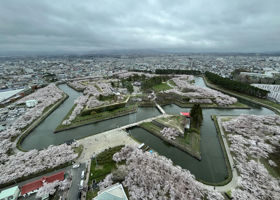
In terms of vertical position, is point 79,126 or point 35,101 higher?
point 35,101

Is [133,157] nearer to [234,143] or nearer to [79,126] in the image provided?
[79,126]

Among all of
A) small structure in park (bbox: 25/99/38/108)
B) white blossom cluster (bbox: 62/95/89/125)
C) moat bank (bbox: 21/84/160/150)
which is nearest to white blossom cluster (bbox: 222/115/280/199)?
moat bank (bbox: 21/84/160/150)

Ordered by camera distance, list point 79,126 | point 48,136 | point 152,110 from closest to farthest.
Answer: point 48,136, point 79,126, point 152,110

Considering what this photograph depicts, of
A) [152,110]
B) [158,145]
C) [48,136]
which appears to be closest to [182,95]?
[152,110]

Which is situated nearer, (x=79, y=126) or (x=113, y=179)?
(x=113, y=179)

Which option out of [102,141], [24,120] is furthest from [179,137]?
[24,120]

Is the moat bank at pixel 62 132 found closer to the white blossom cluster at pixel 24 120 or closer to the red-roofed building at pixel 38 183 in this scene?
the white blossom cluster at pixel 24 120

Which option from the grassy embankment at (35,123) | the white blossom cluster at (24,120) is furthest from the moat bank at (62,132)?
the white blossom cluster at (24,120)

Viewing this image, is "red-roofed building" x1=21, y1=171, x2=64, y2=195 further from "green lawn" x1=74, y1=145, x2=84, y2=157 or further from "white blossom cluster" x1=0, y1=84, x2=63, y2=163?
"white blossom cluster" x1=0, y1=84, x2=63, y2=163

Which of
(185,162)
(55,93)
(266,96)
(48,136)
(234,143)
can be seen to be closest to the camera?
(185,162)
